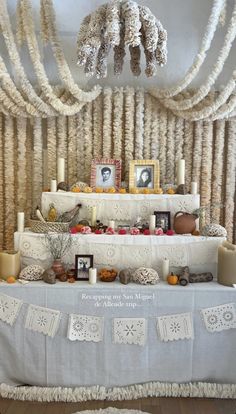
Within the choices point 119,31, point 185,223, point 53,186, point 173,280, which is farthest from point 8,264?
point 119,31

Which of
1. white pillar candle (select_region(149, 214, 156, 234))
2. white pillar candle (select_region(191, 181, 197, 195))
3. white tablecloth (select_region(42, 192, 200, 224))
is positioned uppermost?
white pillar candle (select_region(191, 181, 197, 195))

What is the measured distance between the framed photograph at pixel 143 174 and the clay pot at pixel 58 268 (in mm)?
793

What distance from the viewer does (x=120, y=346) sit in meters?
2.83

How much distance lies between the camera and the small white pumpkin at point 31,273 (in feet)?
9.62

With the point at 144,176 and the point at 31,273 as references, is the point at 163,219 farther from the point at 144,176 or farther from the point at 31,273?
the point at 31,273

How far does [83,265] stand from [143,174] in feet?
2.75

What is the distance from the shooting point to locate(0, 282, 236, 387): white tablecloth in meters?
2.83

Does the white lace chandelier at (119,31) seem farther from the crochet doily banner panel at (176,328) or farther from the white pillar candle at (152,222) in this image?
Result: the crochet doily banner panel at (176,328)

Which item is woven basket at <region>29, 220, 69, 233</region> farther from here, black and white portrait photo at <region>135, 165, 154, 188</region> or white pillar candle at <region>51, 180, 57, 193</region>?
black and white portrait photo at <region>135, 165, 154, 188</region>

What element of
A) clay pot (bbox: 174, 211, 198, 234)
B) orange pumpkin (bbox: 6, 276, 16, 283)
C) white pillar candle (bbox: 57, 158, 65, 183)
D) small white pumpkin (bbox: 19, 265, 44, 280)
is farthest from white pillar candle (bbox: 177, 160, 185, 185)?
orange pumpkin (bbox: 6, 276, 16, 283)

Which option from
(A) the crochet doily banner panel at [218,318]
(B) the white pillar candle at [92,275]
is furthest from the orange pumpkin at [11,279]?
(A) the crochet doily banner panel at [218,318]

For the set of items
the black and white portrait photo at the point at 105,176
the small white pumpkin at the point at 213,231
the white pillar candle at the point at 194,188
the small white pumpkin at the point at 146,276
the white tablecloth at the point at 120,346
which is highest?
the black and white portrait photo at the point at 105,176

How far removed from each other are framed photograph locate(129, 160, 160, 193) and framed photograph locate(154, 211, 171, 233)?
0.26m

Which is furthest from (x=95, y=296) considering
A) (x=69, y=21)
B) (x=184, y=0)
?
(x=184, y=0)
